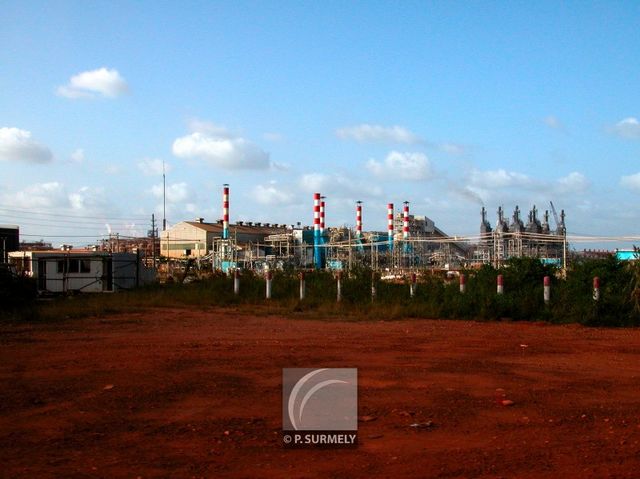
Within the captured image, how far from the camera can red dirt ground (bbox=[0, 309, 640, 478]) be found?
Result: 203 inches

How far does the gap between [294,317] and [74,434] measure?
1133 centimetres

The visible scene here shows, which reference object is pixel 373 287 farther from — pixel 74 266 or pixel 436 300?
pixel 74 266

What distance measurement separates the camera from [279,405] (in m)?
6.96

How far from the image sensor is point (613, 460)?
5.13 m

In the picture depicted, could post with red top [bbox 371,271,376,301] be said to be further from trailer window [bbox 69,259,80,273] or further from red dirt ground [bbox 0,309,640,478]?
trailer window [bbox 69,259,80,273]

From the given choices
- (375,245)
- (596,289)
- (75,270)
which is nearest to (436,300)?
(596,289)

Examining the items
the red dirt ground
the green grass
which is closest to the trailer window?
the green grass

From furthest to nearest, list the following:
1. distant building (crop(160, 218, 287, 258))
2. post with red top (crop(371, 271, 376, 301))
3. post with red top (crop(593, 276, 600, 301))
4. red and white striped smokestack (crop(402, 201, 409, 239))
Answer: distant building (crop(160, 218, 287, 258)), red and white striped smokestack (crop(402, 201, 409, 239)), post with red top (crop(371, 271, 376, 301)), post with red top (crop(593, 276, 600, 301))

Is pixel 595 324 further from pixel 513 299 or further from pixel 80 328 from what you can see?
pixel 80 328

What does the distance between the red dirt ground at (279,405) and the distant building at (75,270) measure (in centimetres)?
1661

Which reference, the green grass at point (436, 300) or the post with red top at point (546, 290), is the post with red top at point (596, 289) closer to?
the green grass at point (436, 300)

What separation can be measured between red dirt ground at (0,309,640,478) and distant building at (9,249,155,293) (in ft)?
54.5

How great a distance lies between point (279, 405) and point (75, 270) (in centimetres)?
2441

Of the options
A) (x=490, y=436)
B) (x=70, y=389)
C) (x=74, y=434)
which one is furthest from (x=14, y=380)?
(x=490, y=436)
